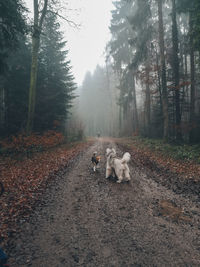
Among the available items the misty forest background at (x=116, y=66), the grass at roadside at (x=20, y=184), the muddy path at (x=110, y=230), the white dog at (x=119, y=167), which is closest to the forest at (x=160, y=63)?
the misty forest background at (x=116, y=66)

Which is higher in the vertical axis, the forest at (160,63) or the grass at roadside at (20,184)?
the forest at (160,63)

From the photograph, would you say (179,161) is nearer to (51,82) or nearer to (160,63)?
(160,63)

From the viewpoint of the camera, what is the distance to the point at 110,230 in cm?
318

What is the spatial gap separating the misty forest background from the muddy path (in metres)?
8.28

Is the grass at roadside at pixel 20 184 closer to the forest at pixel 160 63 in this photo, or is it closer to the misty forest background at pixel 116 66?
the misty forest background at pixel 116 66

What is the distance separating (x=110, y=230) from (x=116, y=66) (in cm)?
2489

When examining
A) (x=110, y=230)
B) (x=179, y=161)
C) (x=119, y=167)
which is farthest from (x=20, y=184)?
(x=179, y=161)

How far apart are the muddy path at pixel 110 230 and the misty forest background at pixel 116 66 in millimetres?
8282

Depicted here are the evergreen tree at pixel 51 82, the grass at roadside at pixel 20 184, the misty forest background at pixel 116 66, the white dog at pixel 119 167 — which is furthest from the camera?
the evergreen tree at pixel 51 82

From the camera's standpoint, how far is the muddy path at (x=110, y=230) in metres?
2.47

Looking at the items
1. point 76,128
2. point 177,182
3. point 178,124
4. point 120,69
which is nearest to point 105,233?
point 177,182

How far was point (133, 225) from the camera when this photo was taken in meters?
3.32

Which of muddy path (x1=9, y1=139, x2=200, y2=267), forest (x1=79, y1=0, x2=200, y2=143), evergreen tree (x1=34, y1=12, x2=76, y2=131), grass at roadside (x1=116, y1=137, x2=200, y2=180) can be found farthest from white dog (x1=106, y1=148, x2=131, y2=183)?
evergreen tree (x1=34, y1=12, x2=76, y2=131)

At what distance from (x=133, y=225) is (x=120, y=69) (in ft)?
79.3
